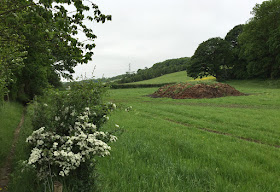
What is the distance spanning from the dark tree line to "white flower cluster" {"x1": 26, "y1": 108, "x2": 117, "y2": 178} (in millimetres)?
47430

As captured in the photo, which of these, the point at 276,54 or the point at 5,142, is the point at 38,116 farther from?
the point at 276,54

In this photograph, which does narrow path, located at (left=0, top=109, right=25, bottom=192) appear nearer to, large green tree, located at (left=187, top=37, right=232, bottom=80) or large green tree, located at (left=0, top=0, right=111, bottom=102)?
large green tree, located at (left=0, top=0, right=111, bottom=102)

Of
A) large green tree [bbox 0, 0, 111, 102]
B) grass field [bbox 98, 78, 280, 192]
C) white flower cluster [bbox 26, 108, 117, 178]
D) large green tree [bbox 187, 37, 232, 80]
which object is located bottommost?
grass field [bbox 98, 78, 280, 192]

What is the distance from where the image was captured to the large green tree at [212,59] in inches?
2110

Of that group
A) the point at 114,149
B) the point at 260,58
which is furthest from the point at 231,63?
the point at 114,149

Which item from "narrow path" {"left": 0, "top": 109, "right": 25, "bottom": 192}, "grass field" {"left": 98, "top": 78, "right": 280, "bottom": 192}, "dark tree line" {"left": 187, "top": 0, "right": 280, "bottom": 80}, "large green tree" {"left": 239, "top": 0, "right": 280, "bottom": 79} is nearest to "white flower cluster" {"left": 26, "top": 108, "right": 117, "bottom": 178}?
"grass field" {"left": 98, "top": 78, "right": 280, "bottom": 192}

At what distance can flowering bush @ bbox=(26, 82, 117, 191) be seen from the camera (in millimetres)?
3123

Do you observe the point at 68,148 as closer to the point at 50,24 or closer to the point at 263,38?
the point at 50,24

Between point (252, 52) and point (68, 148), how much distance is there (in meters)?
52.7

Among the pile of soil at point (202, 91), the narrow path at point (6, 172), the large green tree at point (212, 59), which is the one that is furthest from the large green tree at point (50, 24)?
the large green tree at point (212, 59)

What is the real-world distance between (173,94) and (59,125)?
26235mm

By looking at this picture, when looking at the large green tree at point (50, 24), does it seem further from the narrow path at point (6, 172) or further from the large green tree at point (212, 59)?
the large green tree at point (212, 59)

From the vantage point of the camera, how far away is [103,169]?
182 inches

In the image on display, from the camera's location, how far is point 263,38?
44281 mm
